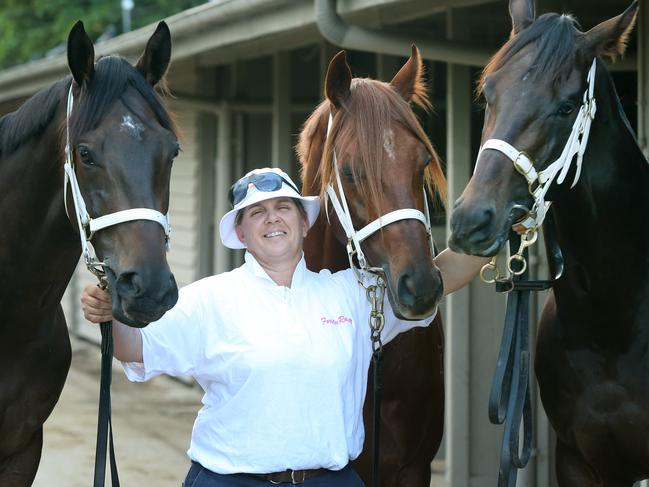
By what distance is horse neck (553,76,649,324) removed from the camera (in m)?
3.14

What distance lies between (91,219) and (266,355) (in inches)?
22.4

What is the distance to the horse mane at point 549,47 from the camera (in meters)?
2.96

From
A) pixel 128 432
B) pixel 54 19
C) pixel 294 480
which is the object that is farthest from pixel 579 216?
pixel 54 19

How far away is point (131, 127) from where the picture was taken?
2.92 meters

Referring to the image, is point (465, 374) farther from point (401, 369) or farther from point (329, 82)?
point (329, 82)

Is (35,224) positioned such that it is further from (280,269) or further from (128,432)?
(128,432)

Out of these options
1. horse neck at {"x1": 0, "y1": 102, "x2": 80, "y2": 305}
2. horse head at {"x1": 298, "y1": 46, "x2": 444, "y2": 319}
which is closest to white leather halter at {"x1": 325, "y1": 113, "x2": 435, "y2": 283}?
horse head at {"x1": 298, "y1": 46, "x2": 444, "y2": 319}

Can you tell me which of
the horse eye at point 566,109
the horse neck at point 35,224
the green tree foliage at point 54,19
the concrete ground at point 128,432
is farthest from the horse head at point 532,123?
the green tree foliage at point 54,19

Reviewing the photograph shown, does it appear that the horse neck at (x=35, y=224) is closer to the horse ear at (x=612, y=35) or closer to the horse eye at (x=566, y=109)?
the horse eye at (x=566, y=109)

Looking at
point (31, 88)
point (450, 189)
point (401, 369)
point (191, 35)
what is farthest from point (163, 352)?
point (31, 88)

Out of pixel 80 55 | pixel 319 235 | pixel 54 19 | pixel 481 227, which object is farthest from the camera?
pixel 54 19

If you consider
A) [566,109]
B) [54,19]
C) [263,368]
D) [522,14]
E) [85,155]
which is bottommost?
[263,368]

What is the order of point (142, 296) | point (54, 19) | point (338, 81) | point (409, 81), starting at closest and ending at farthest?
point (142, 296)
point (338, 81)
point (409, 81)
point (54, 19)

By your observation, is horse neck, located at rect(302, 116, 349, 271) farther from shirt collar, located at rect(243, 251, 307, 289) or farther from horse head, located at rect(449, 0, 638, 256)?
horse head, located at rect(449, 0, 638, 256)
